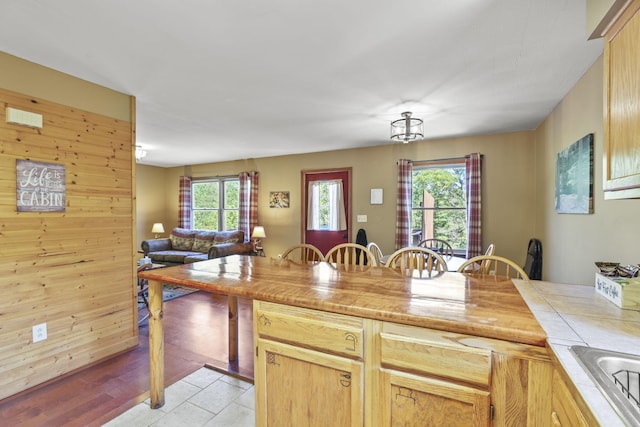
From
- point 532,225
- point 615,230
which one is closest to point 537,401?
point 615,230

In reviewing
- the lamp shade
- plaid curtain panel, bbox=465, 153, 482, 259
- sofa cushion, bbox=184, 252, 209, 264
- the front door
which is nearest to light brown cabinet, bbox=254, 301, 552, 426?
plaid curtain panel, bbox=465, 153, 482, 259

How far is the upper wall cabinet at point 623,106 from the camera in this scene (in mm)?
988

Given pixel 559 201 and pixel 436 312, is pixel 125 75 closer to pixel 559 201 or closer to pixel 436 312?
pixel 436 312

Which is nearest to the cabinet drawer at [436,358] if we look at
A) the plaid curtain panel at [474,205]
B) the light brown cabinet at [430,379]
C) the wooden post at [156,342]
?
the light brown cabinet at [430,379]

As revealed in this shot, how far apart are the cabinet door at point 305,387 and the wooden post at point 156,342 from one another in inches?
32.5

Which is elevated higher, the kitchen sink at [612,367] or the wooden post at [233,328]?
the kitchen sink at [612,367]

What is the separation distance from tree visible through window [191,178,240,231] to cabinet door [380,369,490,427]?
5776 mm

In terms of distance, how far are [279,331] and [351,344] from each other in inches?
14.9

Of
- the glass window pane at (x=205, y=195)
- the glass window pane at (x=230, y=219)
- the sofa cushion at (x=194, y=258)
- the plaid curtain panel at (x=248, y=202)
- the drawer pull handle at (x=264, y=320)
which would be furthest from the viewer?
the glass window pane at (x=205, y=195)

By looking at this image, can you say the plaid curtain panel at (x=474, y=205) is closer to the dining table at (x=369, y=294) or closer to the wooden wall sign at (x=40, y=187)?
the dining table at (x=369, y=294)

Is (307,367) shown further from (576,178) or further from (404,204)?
(404,204)

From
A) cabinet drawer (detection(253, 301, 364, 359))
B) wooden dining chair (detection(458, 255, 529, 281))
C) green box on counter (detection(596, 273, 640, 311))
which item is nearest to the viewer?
green box on counter (detection(596, 273, 640, 311))

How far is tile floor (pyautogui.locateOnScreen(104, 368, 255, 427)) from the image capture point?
184 centimetres

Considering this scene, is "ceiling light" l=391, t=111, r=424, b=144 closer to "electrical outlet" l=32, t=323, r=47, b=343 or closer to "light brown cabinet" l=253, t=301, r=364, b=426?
"light brown cabinet" l=253, t=301, r=364, b=426
